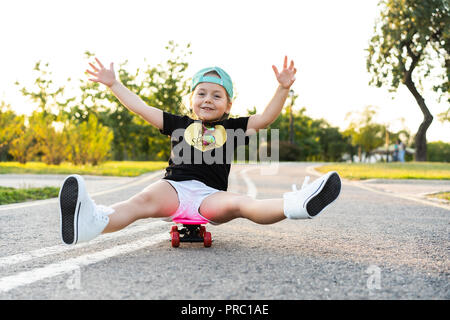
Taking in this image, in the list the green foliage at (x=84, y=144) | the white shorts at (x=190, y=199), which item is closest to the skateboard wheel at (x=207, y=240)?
the white shorts at (x=190, y=199)

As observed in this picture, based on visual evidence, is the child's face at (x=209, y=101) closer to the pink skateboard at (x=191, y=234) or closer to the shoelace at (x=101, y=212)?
→ the pink skateboard at (x=191, y=234)

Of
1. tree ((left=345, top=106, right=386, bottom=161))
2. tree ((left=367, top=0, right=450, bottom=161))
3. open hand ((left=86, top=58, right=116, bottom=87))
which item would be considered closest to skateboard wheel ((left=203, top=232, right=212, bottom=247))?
open hand ((left=86, top=58, right=116, bottom=87))

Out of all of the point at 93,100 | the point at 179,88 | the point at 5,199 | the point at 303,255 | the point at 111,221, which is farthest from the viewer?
the point at 93,100

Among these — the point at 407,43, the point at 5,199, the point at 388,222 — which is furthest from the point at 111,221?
the point at 407,43

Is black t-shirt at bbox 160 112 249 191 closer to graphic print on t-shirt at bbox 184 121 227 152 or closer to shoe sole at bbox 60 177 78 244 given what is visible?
graphic print on t-shirt at bbox 184 121 227 152

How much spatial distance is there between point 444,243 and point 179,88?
3234 cm

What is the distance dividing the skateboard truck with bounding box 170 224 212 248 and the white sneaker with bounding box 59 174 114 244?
673mm

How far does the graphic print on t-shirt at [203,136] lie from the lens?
353 centimetres

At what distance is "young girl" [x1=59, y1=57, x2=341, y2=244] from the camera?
266 cm

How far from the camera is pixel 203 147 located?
352 centimetres

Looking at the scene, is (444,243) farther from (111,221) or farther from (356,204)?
(356,204)

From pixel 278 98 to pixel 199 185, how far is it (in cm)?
86

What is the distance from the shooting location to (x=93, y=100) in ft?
134

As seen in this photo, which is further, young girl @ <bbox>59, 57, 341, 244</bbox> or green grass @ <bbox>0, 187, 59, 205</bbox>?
green grass @ <bbox>0, 187, 59, 205</bbox>
